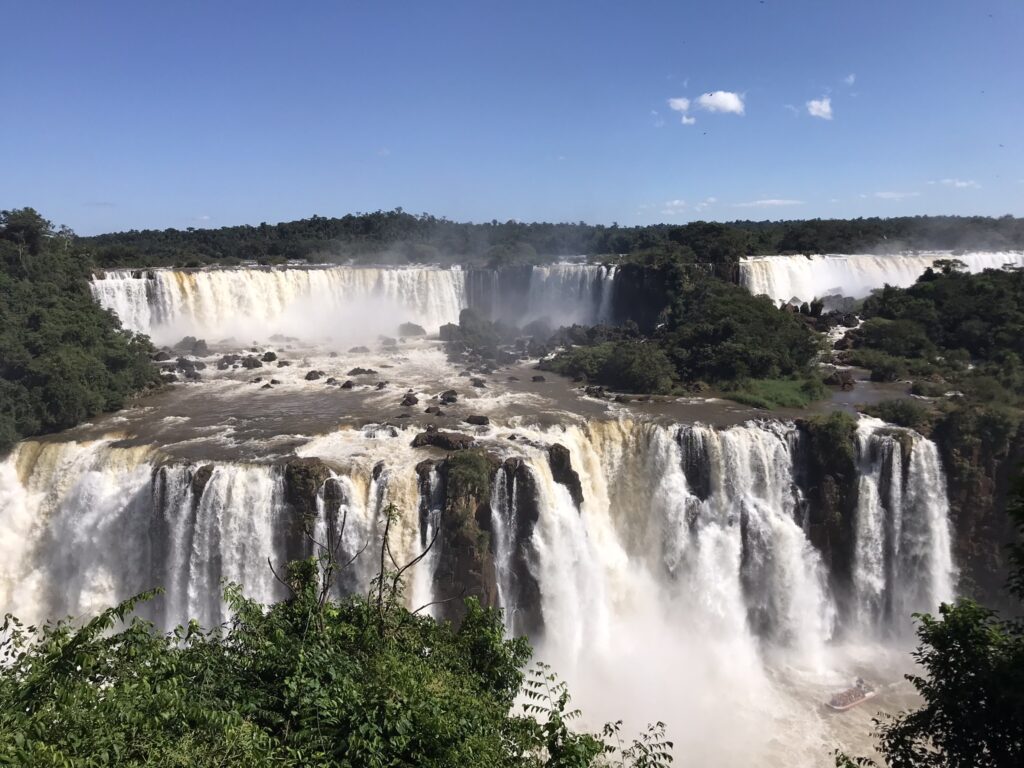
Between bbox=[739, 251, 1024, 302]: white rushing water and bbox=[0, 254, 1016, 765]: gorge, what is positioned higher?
bbox=[739, 251, 1024, 302]: white rushing water

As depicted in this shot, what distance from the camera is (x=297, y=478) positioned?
15.4 m

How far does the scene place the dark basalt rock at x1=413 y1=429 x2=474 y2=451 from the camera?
17.5 meters

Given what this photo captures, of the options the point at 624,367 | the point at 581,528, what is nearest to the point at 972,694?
the point at 581,528

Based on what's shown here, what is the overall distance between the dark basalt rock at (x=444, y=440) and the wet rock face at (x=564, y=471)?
84.8 inches

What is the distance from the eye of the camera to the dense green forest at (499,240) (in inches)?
1671

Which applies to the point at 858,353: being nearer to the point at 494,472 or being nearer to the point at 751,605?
the point at 751,605

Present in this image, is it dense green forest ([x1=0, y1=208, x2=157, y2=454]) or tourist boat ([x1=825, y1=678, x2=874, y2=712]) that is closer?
tourist boat ([x1=825, y1=678, x2=874, y2=712])

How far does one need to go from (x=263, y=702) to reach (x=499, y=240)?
188 ft

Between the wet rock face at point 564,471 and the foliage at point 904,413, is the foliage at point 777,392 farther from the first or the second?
the wet rock face at point 564,471

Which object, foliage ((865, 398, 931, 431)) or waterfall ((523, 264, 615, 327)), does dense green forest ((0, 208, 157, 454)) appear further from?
foliage ((865, 398, 931, 431))

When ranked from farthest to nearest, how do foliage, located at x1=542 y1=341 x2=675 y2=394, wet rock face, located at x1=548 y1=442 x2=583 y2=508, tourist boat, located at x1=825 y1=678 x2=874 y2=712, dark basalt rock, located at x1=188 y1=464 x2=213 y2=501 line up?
foliage, located at x1=542 y1=341 x2=675 y2=394 → wet rock face, located at x1=548 y1=442 x2=583 y2=508 → dark basalt rock, located at x1=188 y1=464 x2=213 y2=501 → tourist boat, located at x1=825 y1=678 x2=874 y2=712

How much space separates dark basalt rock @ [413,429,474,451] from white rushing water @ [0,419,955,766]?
72 centimetres

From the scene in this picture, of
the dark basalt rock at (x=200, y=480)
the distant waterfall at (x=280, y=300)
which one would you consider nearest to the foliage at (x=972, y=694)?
the dark basalt rock at (x=200, y=480)

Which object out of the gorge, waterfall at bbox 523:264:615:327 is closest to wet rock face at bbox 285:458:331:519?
the gorge
